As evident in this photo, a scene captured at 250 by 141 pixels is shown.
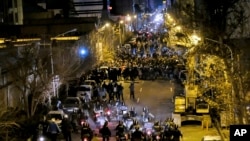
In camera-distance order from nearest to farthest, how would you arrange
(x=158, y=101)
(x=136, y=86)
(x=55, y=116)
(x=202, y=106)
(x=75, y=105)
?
(x=55, y=116), (x=202, y=106), (x=75, y=105), (x=158, y=101), (x=136, y=86)

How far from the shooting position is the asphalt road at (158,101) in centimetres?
3297

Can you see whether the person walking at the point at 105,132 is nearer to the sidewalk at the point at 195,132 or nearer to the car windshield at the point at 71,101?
the sidewalk at the point at 195,132

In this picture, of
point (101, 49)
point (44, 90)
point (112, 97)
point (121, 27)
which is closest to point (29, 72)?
point (44, 90)

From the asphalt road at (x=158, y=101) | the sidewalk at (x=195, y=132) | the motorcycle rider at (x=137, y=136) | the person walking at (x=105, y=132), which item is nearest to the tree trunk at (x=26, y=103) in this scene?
the asphalt road at (x=158, y=101)

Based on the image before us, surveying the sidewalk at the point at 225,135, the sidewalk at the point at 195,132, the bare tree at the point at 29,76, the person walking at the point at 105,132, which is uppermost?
the bare tree at the point at 29,76

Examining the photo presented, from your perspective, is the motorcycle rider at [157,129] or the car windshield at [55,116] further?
the car windshield at [55,116]

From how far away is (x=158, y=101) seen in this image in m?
44.5

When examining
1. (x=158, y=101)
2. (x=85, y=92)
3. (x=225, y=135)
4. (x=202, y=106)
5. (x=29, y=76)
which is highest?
(x=29, y=76)

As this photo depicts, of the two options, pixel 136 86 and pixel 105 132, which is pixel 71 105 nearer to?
pixel 105 132

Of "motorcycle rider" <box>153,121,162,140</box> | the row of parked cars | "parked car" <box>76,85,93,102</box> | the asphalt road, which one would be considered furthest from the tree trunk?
"motorcycle rider" <box>153,121,162,140</box>

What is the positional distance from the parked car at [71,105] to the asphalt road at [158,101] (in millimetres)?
1414

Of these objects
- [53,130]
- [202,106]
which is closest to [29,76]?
[53,130]

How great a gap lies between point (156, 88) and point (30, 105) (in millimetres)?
16290

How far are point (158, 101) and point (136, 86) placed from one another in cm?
716
